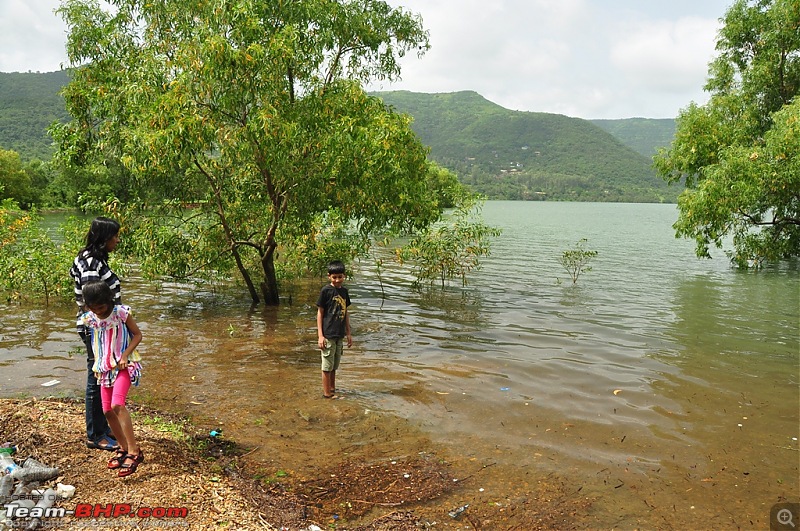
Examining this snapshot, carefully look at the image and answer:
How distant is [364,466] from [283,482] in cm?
91

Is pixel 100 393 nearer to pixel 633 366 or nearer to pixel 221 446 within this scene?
pixel 221 446

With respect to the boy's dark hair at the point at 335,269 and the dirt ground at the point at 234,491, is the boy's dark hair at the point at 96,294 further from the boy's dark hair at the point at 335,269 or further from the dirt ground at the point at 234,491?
the boy's dark hair at the point at 335,269

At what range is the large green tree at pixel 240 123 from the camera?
35.3ft

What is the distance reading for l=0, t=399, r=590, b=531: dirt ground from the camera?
4164 millimetres

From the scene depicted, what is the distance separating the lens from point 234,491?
15.4 ft

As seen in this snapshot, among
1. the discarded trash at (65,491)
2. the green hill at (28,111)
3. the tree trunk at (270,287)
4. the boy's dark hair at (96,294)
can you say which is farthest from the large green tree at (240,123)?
the green hill at (28,111)

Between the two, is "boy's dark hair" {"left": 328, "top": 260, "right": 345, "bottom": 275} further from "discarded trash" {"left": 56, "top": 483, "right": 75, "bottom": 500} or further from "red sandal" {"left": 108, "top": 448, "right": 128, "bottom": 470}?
"discarded trash" {"left": 56, "top": 483, "right": 75, "bottom": 500}

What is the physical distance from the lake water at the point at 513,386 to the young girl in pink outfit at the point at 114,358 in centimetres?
145

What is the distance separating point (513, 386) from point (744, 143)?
21668mm

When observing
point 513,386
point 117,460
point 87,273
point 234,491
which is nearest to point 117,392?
point 117,460

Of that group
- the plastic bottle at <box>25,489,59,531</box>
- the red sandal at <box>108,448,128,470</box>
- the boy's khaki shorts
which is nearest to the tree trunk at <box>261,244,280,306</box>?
the boy's khaki shorts

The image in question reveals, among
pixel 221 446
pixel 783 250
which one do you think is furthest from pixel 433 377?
pixel 783 250

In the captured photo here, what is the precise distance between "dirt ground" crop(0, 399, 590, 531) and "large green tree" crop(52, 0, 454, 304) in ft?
22.1

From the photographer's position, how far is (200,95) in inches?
430
